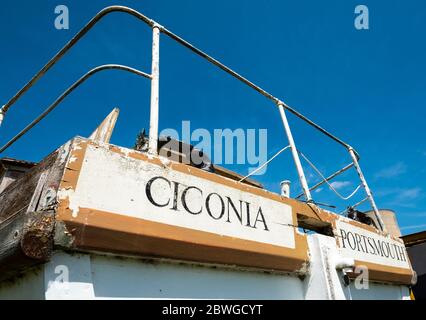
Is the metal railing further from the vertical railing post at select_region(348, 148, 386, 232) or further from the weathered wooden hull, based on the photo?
the vertical railing post at select_region(348, 148, 386, 232)

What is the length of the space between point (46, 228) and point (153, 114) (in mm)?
1035

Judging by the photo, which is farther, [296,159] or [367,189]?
[367,189]

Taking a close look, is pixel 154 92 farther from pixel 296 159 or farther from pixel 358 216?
pixel 358 216

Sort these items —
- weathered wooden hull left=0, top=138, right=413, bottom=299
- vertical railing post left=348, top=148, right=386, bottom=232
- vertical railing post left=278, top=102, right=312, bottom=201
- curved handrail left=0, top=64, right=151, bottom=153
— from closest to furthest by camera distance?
weathered wooden hull left=0, top=138, right=413, bottom=299, curved handrail left=0, top=64, right=151, bottom=153, vertical railing post left=278, top=102, right=312, bottom=201, vertical railing post left=348, top=148, right=386, bottom=232

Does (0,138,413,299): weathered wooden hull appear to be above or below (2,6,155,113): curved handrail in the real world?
below

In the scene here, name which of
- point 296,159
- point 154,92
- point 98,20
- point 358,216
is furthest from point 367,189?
point 98,20

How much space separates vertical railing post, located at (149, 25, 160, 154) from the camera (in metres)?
2.27

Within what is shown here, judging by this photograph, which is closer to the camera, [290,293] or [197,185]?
[197,185]

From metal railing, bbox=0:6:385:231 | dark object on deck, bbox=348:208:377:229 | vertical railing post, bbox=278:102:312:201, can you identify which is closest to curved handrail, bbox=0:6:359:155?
metal railing, bbox=0:6:385:231

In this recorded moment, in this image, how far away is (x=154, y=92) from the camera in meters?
2.41

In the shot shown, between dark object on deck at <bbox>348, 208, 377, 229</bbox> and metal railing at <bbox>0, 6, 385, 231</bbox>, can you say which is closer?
metal railing at <bbox>0, 6, 385, 231</bbox>

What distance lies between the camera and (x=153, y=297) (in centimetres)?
196
